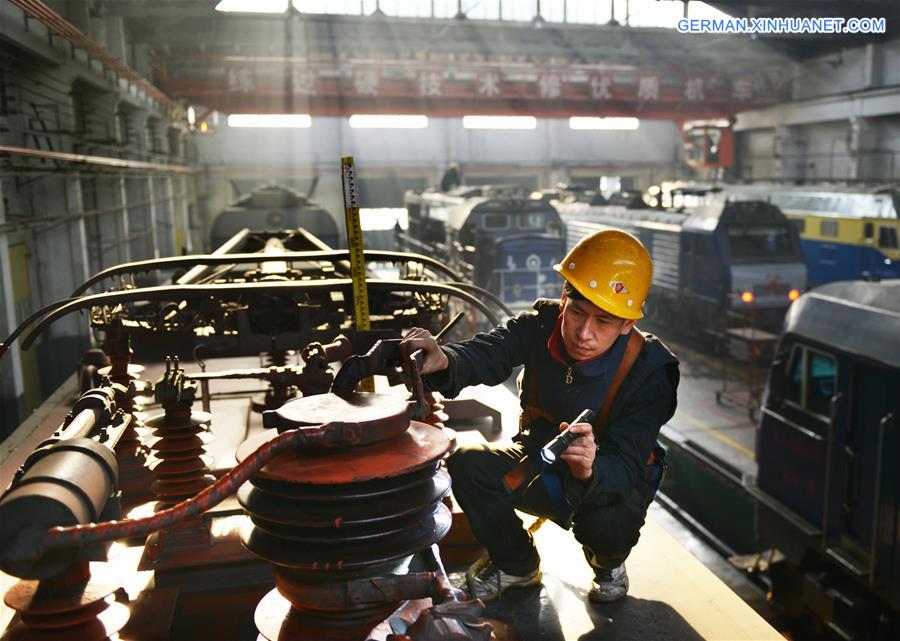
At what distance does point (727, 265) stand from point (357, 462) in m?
13.0

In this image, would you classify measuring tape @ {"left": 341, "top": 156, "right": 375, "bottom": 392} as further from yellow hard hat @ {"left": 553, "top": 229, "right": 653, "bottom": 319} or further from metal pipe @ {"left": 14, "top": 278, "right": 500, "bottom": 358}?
yellow hard hat @ {"left": 553, "top": 229, "right": 653, "bottom": 319}

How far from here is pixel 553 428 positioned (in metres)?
3.07

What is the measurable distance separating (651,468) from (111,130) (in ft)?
42.0

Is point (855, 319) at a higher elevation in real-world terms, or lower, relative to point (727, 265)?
higher

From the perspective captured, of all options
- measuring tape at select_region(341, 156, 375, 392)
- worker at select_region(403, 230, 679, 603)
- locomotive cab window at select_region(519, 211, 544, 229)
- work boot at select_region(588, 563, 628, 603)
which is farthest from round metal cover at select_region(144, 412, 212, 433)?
locomotive cab window at select_region(519, 211, 544, 229)

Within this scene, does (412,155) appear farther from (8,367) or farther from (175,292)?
(175,292)

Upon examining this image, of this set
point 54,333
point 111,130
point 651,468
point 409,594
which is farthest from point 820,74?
point 409,594

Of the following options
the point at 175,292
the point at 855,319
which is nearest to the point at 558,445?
the point at 175,292

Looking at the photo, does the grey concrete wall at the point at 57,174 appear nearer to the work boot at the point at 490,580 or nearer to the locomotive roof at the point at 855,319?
the work boot at the point at 490,580

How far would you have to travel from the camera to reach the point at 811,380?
639 cm

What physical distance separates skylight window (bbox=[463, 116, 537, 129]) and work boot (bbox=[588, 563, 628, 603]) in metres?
28.8

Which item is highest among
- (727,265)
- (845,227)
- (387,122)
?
(387,122)

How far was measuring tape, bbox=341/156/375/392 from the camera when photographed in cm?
313

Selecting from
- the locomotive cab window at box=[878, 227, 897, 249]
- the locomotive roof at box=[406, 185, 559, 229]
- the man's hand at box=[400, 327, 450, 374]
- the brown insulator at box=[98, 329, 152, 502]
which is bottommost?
the brown insulator at box=[98, 329, 152, 502]
